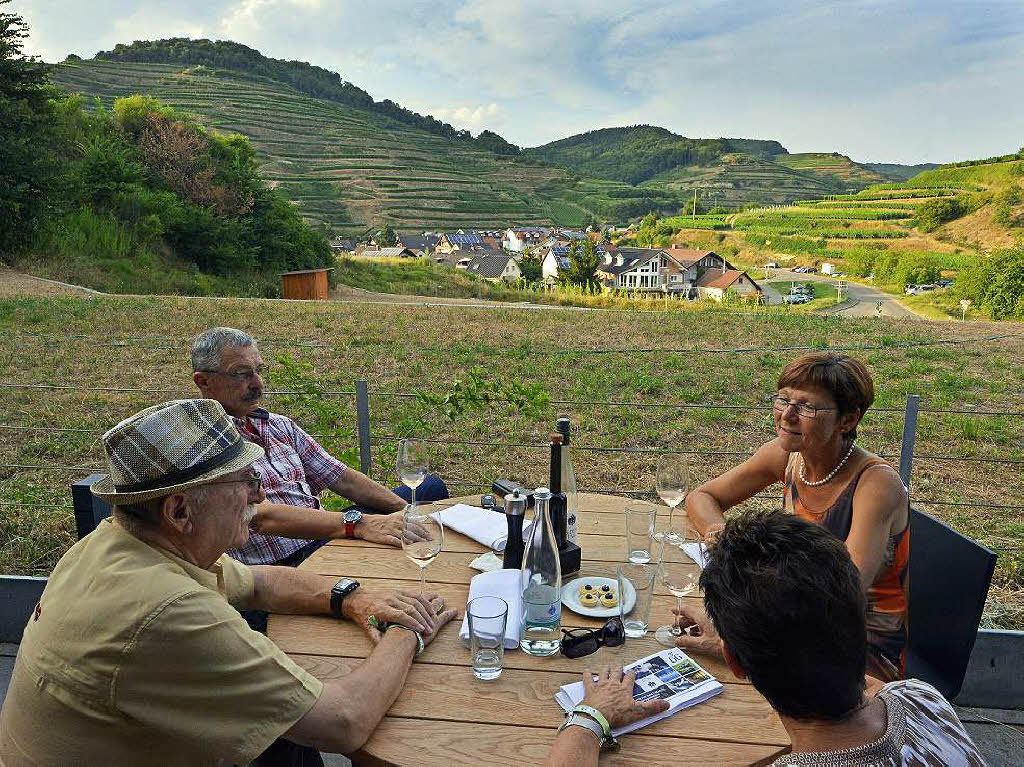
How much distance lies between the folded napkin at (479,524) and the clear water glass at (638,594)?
1.35 feet

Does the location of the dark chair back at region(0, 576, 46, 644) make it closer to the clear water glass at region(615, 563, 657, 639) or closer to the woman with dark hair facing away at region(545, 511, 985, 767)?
the clear water glass at region(615, 563, 657, 639)

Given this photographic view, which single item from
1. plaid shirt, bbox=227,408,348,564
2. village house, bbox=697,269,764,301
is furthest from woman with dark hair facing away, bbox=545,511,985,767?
village house, bbox=697,269,764,301

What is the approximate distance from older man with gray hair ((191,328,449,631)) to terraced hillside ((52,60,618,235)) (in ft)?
184

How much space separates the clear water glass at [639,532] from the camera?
1.91 meters

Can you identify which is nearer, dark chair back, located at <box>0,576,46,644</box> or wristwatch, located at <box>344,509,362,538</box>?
wristwatch, located at <box>344,509,362,538</box>

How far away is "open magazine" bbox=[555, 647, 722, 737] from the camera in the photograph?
1393 mm

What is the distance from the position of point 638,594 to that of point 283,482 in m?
1.55

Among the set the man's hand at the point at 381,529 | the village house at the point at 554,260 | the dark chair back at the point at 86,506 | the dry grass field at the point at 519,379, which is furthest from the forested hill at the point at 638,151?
the man's hand at the point at 381,529

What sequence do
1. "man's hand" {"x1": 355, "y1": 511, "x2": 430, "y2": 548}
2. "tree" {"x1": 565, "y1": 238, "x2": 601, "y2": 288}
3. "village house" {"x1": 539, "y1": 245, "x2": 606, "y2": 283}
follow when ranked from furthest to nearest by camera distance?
"village house" {"x1": 539, "y1": 245, "x2": 606, "y2": 283}, "tree" {"x1": 565, "y1": 238, "x2": 601, "y2": 288}, "man's hand" {"x1": 355, "y1": 511, "x2": 430, "y2": 548}

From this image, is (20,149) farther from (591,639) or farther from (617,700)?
(617,700)

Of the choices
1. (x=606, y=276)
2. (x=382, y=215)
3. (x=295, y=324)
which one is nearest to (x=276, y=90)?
(x=382, y=215)

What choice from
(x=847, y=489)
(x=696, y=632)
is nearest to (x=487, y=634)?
(x=696, y=632)

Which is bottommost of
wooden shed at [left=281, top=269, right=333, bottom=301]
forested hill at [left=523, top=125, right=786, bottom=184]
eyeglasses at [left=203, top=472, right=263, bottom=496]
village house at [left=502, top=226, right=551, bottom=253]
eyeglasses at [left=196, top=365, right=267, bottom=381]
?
wooden shed at [left=281, top=269, right=333, bottom=301]

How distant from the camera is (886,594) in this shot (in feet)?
6.64
